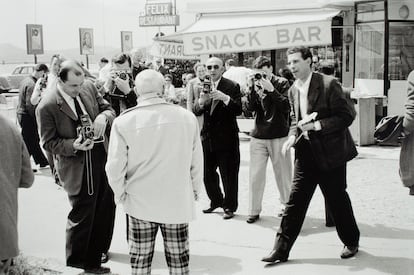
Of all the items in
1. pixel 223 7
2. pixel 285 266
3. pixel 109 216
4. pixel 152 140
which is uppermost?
pixel 223 7

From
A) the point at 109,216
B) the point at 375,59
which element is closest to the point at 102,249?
the point at 109,216

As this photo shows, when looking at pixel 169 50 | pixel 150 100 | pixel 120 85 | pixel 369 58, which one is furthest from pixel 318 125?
pixel 169 50

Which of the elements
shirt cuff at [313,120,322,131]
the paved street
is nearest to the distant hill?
the paved street

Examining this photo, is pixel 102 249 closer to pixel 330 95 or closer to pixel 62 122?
pixel 62 122

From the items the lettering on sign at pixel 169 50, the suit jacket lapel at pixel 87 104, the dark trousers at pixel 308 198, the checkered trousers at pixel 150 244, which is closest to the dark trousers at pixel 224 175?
the dark trousers at pixel 308 198

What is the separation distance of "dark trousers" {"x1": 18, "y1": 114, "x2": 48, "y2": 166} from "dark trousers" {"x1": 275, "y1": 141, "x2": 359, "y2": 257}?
269 inches

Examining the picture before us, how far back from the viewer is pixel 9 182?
365cm

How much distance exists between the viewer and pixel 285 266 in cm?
535

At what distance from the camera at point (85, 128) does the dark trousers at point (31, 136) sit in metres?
6.48

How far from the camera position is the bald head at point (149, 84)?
13.4 ft

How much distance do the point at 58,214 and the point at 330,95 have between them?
395cm

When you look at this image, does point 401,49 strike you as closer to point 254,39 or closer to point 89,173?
point 254,39

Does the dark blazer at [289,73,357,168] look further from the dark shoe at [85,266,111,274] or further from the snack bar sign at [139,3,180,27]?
the snack bar sign at [139,3,180,27]

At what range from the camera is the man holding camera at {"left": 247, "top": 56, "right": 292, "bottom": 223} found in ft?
22.5
